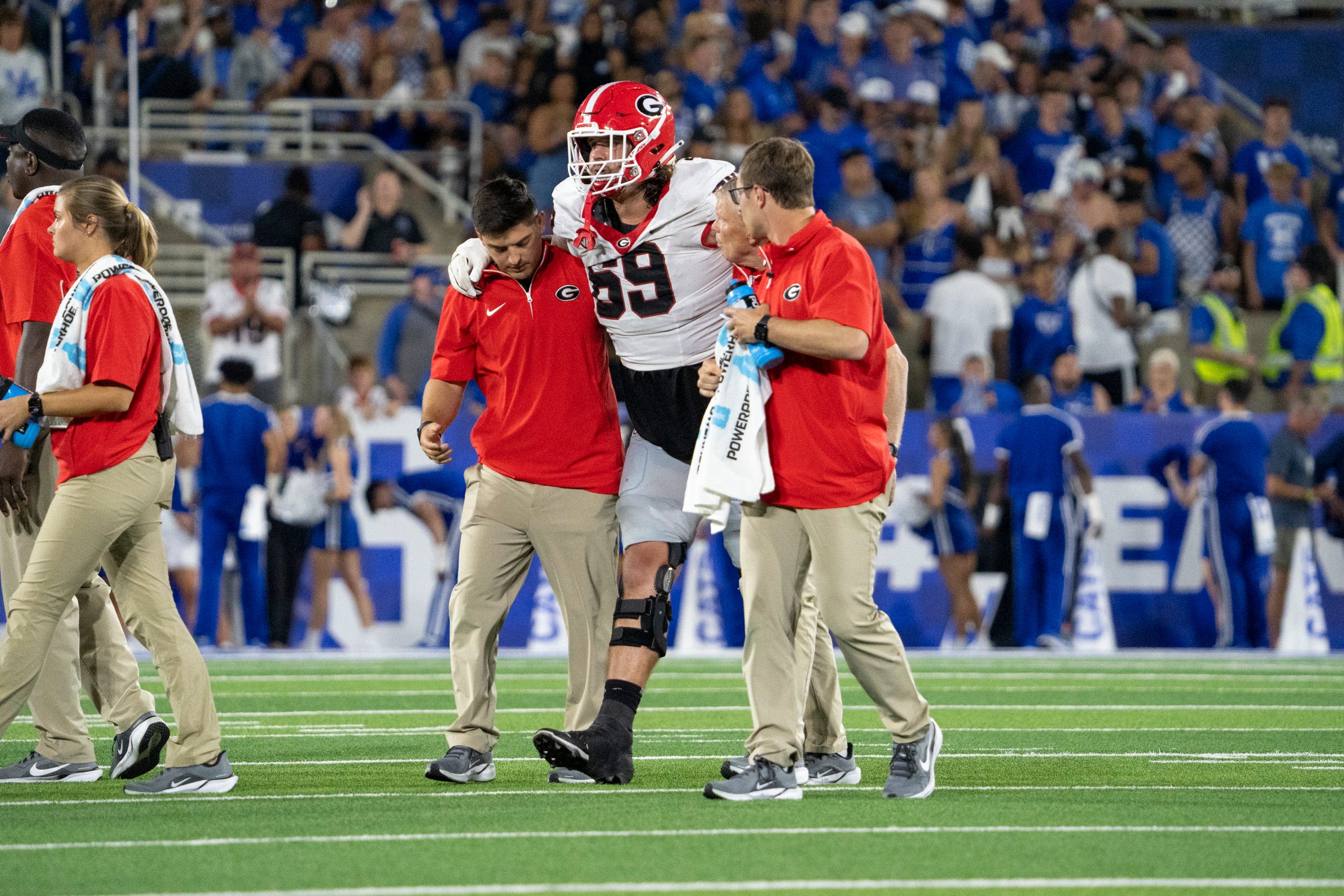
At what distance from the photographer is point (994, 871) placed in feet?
15.0

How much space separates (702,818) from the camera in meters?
5.41

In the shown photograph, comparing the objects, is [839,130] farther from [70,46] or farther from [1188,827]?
[1188,827]

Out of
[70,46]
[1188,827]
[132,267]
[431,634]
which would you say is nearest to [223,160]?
[70,46]

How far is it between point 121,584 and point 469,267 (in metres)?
1.56

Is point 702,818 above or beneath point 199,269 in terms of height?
beneath

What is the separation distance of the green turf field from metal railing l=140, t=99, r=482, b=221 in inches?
325

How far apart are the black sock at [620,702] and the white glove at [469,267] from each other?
4.68ft

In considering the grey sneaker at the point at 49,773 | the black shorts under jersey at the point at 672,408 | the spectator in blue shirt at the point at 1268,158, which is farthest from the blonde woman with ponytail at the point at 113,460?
the spectator in blue shirt at the point at 1268,158

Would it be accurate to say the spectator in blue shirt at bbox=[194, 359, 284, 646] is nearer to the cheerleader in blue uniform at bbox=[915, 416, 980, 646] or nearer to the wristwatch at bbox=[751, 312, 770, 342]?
the cheerleader in blue uniform at bbox=[915, 416, 980, 646]

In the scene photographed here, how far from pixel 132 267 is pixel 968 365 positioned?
9.18 m

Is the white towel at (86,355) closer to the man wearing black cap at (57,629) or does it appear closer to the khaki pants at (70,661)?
the man wearing black cap at (57,629)

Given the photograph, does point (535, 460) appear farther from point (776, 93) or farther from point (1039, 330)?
point (776, 93)

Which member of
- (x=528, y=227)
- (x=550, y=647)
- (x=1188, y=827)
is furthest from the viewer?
(x=550, y=647)

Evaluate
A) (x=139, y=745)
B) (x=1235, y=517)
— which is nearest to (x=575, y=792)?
(x=139, y=745)
